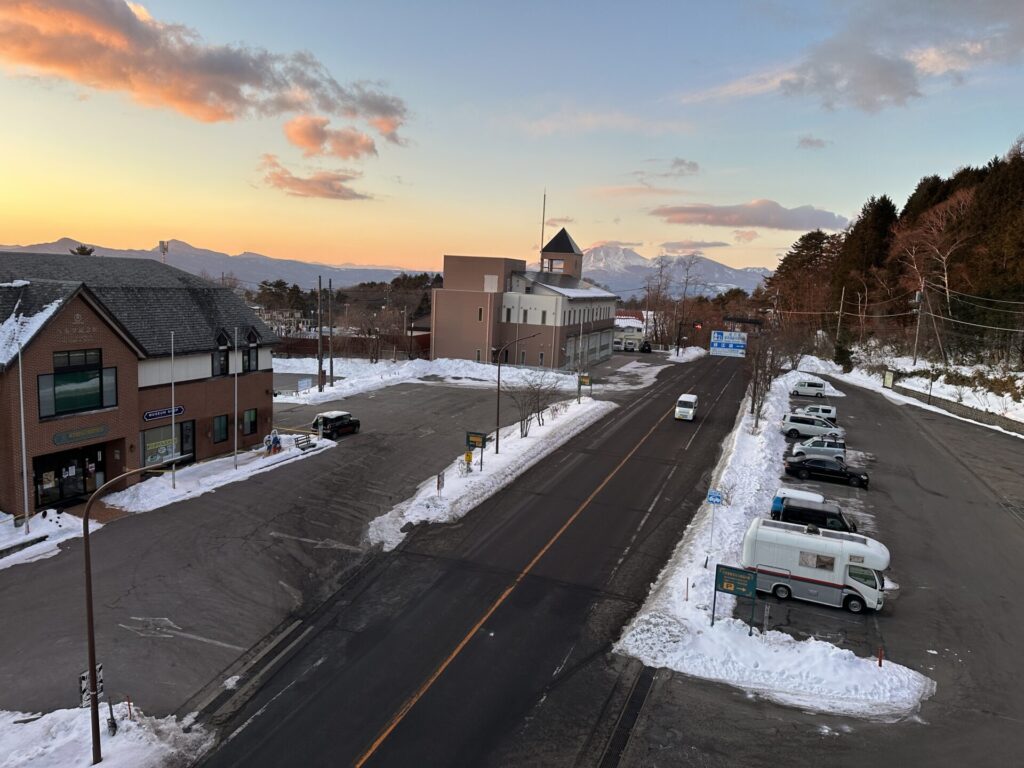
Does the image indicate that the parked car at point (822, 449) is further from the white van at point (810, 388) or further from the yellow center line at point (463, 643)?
the white van at point (810, 388)

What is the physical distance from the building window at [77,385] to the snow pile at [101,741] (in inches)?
600

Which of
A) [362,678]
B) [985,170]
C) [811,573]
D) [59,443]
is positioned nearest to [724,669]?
[811,573]

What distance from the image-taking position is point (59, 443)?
86.8 ft

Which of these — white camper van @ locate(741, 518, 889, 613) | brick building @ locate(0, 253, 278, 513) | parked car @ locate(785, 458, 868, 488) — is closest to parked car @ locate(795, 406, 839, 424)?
parked car @ locate(785, 458, 868, 488)

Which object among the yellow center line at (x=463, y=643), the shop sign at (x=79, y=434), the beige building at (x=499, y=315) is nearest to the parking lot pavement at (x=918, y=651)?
the yellow center line at (x=463, y=643)

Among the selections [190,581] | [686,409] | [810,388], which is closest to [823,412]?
[686,409]

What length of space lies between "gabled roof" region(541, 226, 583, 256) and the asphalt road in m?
69.4

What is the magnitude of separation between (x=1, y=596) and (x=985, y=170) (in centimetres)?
10447

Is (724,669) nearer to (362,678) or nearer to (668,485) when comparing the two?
(362,678)

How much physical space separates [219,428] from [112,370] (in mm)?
7708

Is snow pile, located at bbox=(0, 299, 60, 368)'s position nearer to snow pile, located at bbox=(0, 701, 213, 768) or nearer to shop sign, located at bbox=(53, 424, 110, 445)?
shop sign, located at bbox=(53, 424, 110, 445)

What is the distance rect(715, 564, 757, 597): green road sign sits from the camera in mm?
18391

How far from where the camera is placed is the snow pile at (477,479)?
2741 cm

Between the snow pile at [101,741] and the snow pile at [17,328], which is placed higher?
the snow pile at [17,328]
